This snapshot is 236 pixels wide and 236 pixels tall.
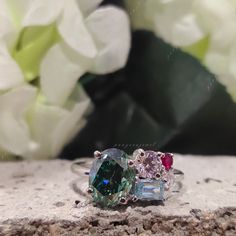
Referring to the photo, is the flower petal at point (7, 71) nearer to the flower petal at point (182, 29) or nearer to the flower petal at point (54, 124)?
the flower petal at point (54, 124)

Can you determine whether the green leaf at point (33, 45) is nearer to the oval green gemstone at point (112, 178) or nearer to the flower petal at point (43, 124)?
the flower petal at point (43, 124)

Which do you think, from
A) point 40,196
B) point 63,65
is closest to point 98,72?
point 63,65

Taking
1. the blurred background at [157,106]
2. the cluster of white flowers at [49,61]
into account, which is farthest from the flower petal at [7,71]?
the blurred background at [157,106]

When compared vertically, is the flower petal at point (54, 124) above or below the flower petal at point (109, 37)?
below

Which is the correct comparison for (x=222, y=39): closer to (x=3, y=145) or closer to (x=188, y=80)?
(x=188, y=80)

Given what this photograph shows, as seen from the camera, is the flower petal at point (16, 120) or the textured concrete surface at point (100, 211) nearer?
the textured concrete surface at point (100, 211)

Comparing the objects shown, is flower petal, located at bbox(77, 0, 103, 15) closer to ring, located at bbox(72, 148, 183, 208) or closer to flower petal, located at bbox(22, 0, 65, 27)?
flower petal, located at bbox(22, 0, 65, 27)

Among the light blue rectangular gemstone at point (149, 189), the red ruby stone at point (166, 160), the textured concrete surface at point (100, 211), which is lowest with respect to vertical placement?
the textured concrete surface at point (100, 211)
